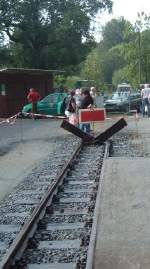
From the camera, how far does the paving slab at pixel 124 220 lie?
6.53 metres

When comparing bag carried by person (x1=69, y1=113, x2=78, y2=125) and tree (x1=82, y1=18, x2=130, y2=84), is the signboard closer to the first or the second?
bag carried by person (x1=69, y1=113, x2=78, y2=125)

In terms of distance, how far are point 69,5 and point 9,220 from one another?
37.6 meters

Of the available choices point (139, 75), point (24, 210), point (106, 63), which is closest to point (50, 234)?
point (24, 210)

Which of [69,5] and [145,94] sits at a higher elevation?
[69,5]

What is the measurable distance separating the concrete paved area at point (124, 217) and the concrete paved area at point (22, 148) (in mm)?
2101

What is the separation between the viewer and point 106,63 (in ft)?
420

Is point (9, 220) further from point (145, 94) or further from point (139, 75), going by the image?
point (139, 75)

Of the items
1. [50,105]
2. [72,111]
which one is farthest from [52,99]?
[72,111]

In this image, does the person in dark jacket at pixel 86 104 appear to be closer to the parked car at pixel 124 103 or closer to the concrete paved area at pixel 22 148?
the concrete paved area at pixel 22 148

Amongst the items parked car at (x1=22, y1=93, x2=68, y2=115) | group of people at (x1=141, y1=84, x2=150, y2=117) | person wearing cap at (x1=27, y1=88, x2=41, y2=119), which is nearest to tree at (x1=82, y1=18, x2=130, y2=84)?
parked car at (x1=22, y1=93, x2=68, y2=115)

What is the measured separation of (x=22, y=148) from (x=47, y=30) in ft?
88.0

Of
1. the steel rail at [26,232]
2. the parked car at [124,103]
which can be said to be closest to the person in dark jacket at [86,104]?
the steel rail at [26,232]

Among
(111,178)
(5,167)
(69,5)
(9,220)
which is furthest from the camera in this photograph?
(69,5)

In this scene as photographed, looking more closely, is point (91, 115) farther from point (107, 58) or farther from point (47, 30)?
point (107, 58)
